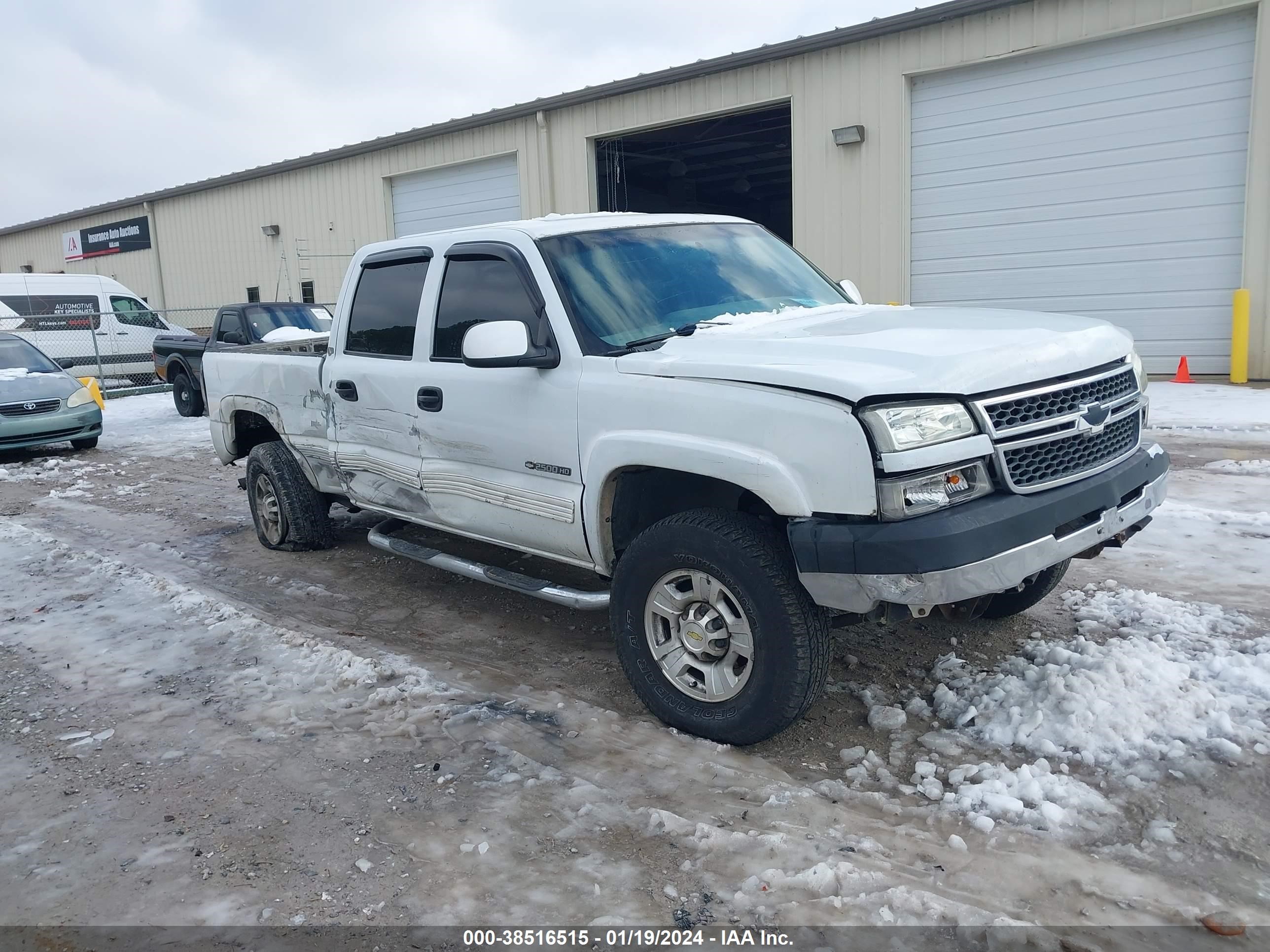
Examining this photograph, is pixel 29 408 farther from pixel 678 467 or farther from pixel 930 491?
pixel 930 491

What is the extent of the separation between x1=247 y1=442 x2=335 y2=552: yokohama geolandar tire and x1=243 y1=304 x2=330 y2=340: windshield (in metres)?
8.31

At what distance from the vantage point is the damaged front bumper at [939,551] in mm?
3062

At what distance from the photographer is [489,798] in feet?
11.1

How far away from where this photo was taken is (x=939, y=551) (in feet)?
9.98

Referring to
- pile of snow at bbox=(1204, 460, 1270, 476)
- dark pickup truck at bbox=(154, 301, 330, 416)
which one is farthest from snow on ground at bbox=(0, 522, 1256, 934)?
dark pickup truck at bbox=(154, 301, 330, 416)

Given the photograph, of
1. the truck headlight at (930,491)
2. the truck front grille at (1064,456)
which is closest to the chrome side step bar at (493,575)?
the truck headlight at (930,491)

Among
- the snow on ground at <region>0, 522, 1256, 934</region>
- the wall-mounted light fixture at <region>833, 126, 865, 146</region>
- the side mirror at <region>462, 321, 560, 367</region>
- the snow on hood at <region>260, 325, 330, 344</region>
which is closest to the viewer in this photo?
the snow on ground at <region>0, 522, 1256, 934</region>

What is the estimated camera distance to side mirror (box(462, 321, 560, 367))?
13.1ft

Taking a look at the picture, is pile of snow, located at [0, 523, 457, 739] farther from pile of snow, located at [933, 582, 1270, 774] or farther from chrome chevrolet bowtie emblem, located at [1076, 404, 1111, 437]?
chrome chevrolet bowtie emblem, located at [1076, 404, 1111, 437]

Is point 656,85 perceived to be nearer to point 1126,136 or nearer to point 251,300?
point 1126,136

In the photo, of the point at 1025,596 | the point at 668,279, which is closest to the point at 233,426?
the point at 668,279

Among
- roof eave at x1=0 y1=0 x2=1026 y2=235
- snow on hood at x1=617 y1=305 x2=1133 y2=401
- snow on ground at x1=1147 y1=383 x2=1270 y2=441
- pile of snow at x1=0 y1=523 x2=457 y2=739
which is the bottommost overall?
pile of snow at x1=0 y1=523 x2=457 y2=739

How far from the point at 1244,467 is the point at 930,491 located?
19.1 feet

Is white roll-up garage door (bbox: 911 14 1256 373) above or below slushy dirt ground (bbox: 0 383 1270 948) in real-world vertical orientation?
above
